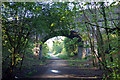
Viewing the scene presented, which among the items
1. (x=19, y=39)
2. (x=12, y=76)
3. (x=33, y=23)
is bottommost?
(x=12, y=76)

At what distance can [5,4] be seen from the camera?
4426mm

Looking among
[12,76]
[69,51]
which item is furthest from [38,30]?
[69,51]

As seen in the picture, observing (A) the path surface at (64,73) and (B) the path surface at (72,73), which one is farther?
(B) the path surface at (72,73)

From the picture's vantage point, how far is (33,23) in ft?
16.6

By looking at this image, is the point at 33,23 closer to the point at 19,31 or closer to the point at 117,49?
the point at 19,31

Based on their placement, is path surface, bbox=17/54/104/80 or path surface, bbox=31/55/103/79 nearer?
path surface, bbox=17/54/104/80

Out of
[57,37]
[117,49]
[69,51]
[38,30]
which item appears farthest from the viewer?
[69,51]

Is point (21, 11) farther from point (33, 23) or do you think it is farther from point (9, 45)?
point (9, 45)

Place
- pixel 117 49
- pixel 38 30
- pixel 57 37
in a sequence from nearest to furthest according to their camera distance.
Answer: pixel 117 49 → pixel 38 30 → pixel 57 37

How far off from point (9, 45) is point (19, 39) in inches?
21.6

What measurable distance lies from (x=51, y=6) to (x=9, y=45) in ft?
8.55

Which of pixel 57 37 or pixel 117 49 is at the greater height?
pixel 57 37

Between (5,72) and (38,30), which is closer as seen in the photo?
(38,30)

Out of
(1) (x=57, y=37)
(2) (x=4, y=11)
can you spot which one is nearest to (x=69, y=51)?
(1) (x=57, y=37)
